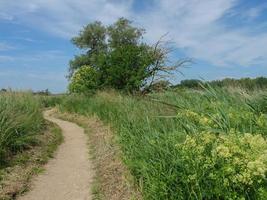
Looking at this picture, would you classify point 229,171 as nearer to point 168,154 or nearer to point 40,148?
point 168,154

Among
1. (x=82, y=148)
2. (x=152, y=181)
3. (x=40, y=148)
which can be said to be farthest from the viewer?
(x=82, y=148)

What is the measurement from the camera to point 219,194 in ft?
15.0

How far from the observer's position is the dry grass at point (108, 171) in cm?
701

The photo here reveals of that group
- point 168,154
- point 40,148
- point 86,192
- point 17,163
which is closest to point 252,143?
point 168,154

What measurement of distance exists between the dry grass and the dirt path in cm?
20

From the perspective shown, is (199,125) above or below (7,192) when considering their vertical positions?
above

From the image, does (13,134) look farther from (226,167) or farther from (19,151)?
(226,167)

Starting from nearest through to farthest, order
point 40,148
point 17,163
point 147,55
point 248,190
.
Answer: point 248,190 → point 17,163 → point 40,148 → point 147,55

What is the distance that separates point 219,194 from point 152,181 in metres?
1.57

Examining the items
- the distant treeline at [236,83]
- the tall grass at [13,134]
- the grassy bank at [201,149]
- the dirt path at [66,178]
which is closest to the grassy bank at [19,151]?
the tall grass at [13,134]

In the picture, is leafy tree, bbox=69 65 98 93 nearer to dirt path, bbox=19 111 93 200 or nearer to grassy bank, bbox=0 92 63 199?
grassy bank, bbox=0 92 63 199

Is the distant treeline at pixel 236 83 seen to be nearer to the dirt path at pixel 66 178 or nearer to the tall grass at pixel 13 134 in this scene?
the dirt path at pixel 66 178

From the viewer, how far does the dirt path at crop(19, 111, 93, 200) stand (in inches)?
287

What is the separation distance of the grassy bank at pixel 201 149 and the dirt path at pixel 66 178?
95 centimetres
